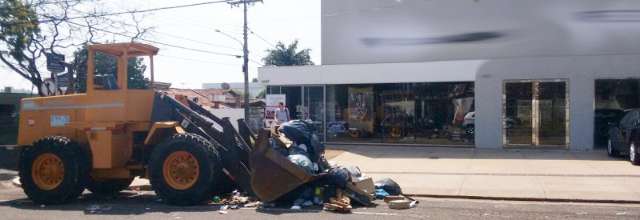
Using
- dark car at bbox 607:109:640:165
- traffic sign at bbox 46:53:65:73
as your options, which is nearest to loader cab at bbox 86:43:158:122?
traffic sign at bbox 46:53:65:73

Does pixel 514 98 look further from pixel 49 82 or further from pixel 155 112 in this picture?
pixel 49 82

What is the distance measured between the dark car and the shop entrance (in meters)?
1.99

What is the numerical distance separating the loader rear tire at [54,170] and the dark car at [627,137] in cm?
1207

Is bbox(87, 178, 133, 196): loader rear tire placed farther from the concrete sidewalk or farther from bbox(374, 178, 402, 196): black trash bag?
the concrete sidewalk

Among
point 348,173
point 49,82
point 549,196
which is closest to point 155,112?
point 348,173

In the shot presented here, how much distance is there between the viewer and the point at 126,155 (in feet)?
36.4

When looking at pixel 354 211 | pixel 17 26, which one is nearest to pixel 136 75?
pixel 354 211

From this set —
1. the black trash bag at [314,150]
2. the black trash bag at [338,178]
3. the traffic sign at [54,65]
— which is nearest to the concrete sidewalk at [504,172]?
the black trash bag at [314,150]

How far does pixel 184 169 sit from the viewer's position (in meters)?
10.3

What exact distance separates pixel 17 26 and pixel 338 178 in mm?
19075

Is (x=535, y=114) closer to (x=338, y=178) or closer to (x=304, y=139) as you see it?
(x=304, y=139)

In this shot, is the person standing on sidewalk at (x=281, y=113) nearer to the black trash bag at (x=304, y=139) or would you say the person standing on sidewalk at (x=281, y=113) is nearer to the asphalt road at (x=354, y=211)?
the black trash bag at (x=304, y=139)

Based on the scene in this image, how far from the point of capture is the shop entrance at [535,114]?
63.5 ft

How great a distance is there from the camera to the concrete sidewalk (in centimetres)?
1141
